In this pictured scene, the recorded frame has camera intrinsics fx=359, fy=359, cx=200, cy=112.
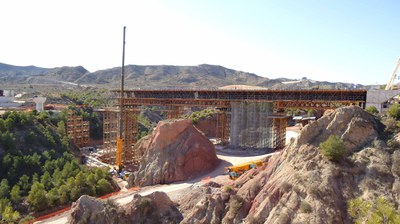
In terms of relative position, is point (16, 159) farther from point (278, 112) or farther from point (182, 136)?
point (278, 112)

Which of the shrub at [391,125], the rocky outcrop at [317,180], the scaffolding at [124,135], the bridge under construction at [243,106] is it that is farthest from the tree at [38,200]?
the shrub at [391,125]

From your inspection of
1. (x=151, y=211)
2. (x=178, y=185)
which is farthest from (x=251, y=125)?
(x=151, y=211)

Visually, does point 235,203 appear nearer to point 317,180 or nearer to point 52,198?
point 317,180

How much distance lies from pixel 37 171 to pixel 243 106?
995 inches

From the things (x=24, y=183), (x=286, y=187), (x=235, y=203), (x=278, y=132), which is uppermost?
(x=286, y=187)

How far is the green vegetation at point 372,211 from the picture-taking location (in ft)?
48.9

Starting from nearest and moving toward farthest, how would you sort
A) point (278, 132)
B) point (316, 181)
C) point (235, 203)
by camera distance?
point (316, 181), point (235, 203), point (278, 132)

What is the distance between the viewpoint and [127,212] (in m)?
20.9

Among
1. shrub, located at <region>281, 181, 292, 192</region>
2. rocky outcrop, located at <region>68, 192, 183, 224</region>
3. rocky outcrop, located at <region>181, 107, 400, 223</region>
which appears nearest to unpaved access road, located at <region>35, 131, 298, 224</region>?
rocky outcrop, located at <region>68, 192, 183, 224</region>

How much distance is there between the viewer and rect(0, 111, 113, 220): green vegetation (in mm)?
31266

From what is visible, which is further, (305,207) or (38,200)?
(38,200)

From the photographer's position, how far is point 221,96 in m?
45.2

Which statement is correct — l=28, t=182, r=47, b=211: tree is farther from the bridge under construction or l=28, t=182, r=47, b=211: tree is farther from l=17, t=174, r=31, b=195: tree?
the bridge under construction

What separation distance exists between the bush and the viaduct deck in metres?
19.7
